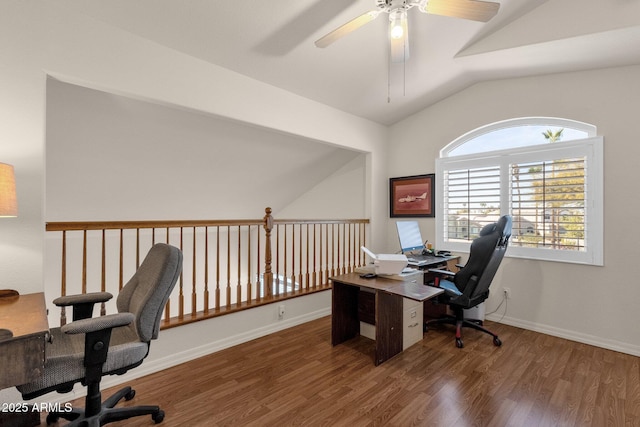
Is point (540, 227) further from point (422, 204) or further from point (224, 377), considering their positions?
point (224, 377)

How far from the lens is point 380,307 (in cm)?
245

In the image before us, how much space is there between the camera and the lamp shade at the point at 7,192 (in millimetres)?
1451

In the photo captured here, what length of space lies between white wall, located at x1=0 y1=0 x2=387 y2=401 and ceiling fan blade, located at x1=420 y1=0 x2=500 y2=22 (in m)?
1.76

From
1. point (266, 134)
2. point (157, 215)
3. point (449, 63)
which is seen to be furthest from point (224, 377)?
point (449, 63)

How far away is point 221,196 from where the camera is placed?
421cm

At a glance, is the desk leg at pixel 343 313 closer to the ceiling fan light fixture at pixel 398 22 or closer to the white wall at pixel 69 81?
the white wall at pixel 69 81

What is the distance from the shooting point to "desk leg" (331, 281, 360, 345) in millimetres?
2828

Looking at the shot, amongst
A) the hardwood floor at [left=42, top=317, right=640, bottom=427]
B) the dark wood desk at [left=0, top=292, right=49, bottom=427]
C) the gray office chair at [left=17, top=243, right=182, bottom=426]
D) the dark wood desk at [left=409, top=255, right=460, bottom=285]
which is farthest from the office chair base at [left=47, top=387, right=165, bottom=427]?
the dark wood desk at [left=409, top=255, right=460, bottom=285]

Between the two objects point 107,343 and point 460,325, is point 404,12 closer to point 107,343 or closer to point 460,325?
point 107,343

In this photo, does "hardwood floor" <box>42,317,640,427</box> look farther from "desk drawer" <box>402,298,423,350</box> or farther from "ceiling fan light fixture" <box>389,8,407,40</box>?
"ceiling fan light fixture" <box>389,8,407,40</box>

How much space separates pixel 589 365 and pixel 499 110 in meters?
2.64

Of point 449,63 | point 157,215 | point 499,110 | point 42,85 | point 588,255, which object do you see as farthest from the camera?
point 157,215


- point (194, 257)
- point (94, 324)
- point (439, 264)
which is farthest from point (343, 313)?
point (94, 324)

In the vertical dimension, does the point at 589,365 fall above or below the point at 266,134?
below
